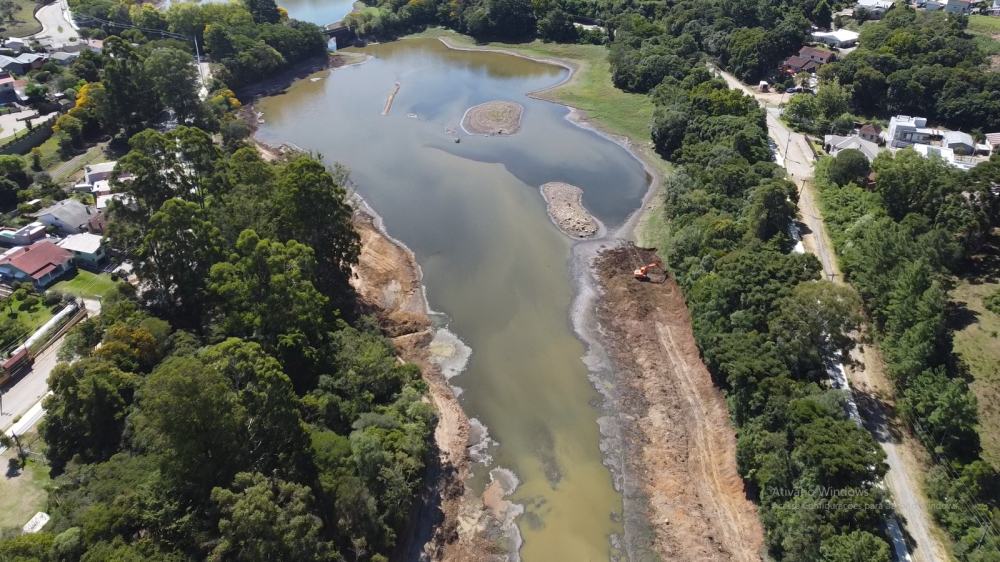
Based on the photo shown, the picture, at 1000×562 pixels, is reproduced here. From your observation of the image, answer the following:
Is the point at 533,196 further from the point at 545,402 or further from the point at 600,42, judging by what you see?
the point at 600,42

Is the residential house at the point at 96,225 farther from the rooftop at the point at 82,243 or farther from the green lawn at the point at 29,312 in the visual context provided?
the green lawn at the point at 29,312

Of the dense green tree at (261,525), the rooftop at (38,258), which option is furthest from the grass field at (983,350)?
the rooftop at (38,258)

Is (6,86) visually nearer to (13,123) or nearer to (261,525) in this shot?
(13,123)

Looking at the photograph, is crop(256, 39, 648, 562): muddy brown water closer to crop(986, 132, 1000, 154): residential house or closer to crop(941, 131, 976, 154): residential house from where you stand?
crop(941, 131, 976, 154): residential house

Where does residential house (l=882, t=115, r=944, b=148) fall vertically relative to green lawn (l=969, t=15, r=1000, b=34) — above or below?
below

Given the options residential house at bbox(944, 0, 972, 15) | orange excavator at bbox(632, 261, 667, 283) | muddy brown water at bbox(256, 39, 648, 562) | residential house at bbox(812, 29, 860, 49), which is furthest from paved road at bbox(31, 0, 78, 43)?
residential house at bbox(944, 0, 972, 15)
